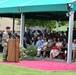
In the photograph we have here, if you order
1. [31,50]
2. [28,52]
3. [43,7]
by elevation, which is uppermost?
[43,7]

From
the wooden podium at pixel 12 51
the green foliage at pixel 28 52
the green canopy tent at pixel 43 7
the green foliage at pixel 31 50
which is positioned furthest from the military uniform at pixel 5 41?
the green canopy tent at pixel 43 7

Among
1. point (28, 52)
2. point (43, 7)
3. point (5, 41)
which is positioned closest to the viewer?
point (5, 41)

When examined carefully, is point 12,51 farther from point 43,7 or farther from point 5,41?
point 43,7

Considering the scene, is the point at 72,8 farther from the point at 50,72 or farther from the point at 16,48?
the point at 50,72

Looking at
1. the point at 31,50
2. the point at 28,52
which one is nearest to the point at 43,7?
the point at 31,50

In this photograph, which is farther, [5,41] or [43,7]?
[43,7]

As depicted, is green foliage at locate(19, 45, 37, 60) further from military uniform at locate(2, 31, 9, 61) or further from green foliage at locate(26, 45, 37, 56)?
military uniform at locate(2, 31, 9, 61)

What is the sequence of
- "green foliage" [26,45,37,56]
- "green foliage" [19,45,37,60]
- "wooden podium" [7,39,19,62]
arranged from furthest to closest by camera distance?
1. "green foliage" [26,45,37,56]
2. "green foliage" [19,45,37,60]
3. "wooden podium" [7,39,19,62]

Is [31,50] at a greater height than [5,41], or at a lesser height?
lesser

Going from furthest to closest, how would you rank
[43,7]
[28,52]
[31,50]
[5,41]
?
[31,50] → [28,52] → [43,7] → [5,41]

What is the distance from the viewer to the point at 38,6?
18.4 m

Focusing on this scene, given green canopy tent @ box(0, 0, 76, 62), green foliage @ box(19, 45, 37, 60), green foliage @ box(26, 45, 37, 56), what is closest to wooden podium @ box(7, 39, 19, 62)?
green foliage @ box(19, 45, 37, 60)

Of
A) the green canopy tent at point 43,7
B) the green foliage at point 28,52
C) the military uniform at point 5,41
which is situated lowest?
the green foliage at point 28,52

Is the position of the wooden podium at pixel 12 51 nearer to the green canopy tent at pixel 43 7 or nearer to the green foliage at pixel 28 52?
the green foliage at pixel 28 52
